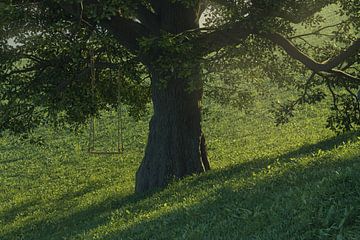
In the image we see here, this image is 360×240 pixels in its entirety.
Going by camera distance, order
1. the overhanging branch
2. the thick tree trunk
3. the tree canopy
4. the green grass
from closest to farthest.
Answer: the green grass, the tree canopy, the overhanging branch, the thick tree trunk

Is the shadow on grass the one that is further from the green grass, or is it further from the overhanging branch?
the overhanging branch

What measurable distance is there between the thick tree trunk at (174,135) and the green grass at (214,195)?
0.82m

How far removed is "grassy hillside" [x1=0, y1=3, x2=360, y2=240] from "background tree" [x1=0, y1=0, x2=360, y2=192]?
1416 millimetres

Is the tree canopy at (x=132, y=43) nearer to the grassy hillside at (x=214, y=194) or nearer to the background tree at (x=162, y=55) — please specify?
the background tree at (x=162, y=55)

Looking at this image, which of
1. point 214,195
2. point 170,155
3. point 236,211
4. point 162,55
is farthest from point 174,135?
point 236,211

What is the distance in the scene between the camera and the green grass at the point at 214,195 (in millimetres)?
6848

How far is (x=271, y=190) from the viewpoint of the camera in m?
9.16

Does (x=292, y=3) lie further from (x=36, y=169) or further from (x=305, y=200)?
(x=36, y=169)

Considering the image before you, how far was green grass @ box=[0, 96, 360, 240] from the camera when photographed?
22.5 ft

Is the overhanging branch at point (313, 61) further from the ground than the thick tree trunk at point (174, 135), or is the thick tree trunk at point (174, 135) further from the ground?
the overhanging branch at point (313, 61)

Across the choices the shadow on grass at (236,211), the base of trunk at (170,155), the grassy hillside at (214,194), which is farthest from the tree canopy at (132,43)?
the shadow on grass at (236,211)

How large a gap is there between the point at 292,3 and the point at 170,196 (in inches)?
230

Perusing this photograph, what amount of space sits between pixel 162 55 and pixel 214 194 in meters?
4.66

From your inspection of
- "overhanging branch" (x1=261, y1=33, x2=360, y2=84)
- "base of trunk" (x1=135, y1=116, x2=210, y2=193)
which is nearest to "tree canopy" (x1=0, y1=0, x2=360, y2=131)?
"overhanging branch" (x1=261, y1=33, x2=360, y2=84)
